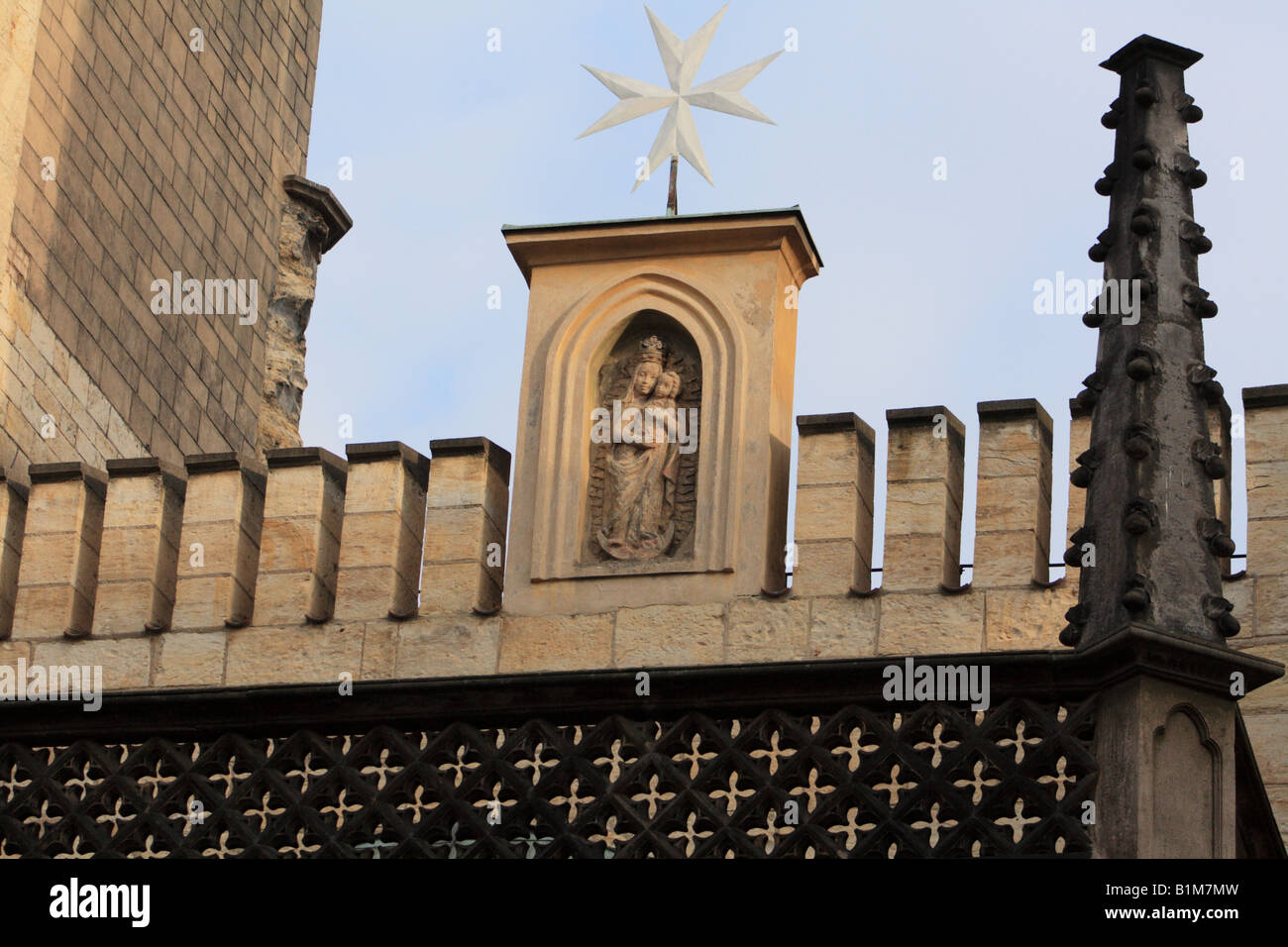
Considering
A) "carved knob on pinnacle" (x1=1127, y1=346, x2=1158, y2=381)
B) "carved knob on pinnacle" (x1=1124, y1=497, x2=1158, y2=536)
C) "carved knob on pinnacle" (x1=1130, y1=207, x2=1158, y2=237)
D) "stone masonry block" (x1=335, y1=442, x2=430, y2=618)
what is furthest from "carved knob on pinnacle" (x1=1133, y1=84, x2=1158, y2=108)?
"stone masonry block" (x1=335, y1=442, x2=430, y2=618)

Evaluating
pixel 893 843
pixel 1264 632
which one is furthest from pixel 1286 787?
pixel 893 843

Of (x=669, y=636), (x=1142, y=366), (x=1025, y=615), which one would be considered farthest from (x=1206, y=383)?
(x=669, y=636)

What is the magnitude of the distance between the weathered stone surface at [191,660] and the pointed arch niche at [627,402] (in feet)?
4.28

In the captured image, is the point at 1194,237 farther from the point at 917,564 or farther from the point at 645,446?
the point at 645,446

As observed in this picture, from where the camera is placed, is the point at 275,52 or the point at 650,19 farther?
the point at 275,52

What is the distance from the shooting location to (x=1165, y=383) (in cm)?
826

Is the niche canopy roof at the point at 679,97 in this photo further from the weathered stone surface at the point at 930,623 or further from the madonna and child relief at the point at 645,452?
the weathered stone surface at the point at 930,623

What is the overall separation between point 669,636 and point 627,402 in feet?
3.29

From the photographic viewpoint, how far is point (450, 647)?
1074cm

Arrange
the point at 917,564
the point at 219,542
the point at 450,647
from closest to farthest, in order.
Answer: the point at 917,564, the point at 450,647, the point at 219,542
